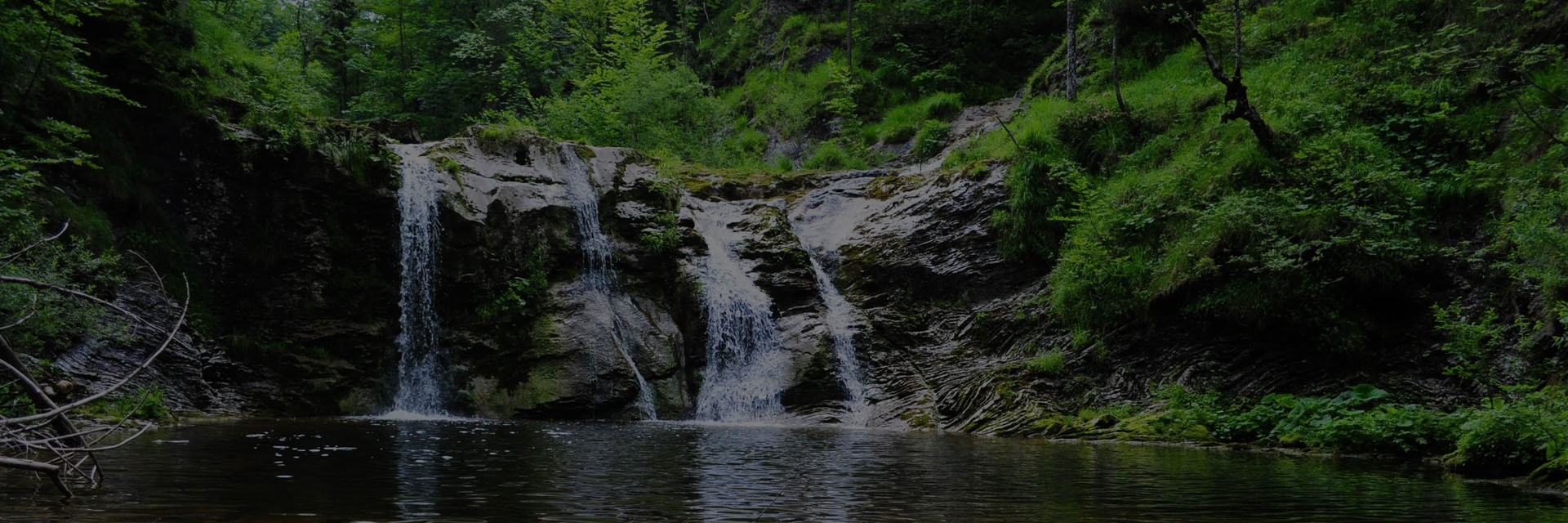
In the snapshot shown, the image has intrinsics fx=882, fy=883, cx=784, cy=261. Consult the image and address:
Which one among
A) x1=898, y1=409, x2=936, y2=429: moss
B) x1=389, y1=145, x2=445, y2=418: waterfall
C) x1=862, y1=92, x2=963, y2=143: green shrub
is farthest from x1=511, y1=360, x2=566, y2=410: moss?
x1=862, y1=92, x2=963, y2=143: green shrub

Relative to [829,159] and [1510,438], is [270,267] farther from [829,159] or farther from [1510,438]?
[1510,438]

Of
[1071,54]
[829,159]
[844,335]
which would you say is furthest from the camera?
[829,159]

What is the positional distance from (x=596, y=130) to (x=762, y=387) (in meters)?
11.4

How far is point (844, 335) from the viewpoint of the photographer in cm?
1694

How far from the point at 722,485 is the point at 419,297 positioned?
1235 centimetres

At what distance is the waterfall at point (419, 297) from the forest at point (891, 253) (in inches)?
2.2

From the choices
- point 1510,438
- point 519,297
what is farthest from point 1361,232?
point 519,297

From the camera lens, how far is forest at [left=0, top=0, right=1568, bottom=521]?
11.2m

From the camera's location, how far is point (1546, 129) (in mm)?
11625

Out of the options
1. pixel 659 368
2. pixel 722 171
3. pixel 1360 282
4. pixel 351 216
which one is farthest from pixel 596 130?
pixel 1360 282

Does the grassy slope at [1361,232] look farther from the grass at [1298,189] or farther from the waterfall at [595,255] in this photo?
the waterfall at [595,255]

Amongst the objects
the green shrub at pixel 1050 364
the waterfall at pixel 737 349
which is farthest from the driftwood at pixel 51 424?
the green shrub at pixel 1050 364

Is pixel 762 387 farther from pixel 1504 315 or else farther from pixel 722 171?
pixel 1504 315

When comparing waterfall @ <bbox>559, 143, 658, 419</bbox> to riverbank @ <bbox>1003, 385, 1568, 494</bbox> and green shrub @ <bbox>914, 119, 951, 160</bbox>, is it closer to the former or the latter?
riverbank @ <bbox>1003, 385, 1568, 494</bbox>
